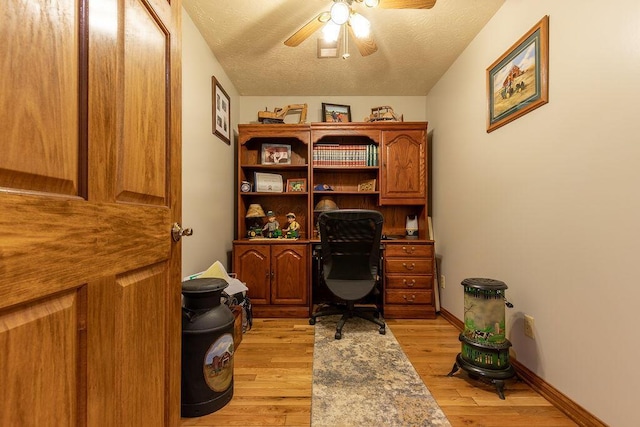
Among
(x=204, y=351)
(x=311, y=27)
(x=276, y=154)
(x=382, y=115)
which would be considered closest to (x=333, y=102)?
(x=382, y=115)

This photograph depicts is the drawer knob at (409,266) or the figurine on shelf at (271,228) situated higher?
the figurine on shelf at (271,228)

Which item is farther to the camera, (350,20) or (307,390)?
(350,20)

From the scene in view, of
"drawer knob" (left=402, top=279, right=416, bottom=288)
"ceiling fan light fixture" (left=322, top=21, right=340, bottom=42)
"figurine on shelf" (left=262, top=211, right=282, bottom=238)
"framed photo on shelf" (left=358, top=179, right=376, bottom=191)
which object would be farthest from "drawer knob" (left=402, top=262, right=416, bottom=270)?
"ceiling fan light fixture" (left=322, top=21, right=340, bottom=42)

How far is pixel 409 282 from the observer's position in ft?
9.01

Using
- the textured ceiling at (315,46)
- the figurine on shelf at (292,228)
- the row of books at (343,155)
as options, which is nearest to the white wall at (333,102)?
the textured ceiling at (315,46)

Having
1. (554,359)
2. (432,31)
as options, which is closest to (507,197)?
(554,359)

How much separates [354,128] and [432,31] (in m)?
1.10

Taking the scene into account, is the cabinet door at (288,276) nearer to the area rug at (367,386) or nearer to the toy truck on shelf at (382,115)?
the area rug at (367,386)

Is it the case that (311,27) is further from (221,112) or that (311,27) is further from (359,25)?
(221,112)

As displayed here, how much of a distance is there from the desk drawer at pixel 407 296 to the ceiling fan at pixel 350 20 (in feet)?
6.98

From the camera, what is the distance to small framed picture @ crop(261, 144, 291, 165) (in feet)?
10.5

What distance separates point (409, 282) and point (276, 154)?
199 cm

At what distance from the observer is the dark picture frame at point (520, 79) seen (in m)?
1.55

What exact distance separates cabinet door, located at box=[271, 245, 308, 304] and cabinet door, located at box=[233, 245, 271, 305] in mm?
60
